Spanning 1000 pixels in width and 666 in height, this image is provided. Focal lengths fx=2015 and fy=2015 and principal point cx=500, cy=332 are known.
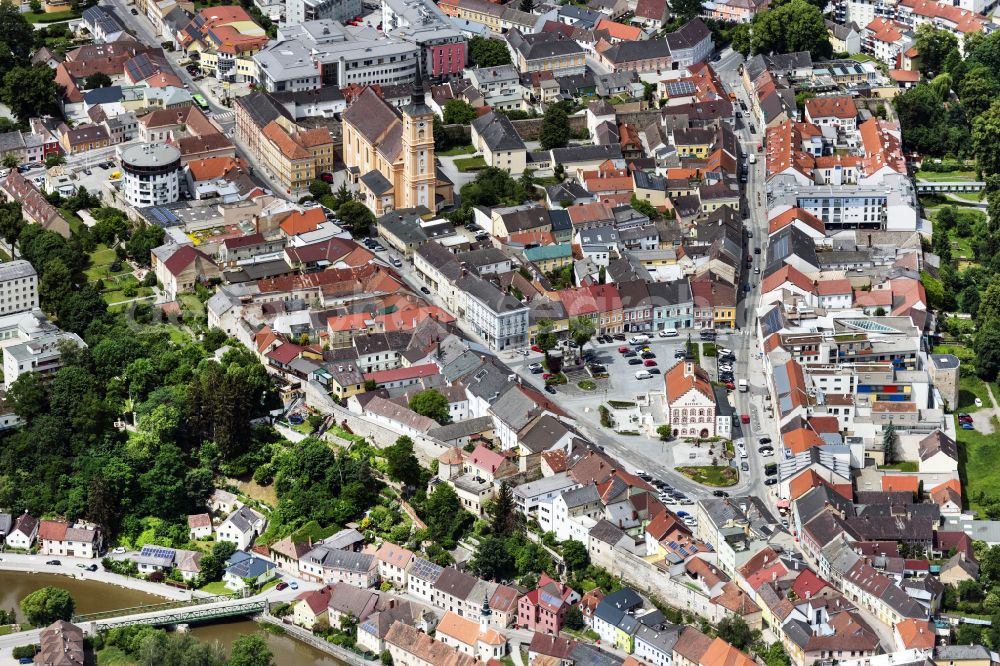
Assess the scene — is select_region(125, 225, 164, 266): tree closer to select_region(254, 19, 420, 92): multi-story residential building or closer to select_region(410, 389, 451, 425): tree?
select_region(254, 19, 420, 92): multi-story residential building

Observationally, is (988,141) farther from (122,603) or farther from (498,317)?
(122,603)

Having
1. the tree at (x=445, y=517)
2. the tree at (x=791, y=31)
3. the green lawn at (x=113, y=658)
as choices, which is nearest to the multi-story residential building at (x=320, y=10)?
the tree at (x=791, y=31)

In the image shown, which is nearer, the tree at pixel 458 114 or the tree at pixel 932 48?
the tree at pixel 458 114

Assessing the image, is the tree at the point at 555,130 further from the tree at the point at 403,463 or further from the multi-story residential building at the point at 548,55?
the tree at the point at 403,463

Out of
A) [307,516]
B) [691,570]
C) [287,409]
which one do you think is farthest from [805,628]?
[287,409]

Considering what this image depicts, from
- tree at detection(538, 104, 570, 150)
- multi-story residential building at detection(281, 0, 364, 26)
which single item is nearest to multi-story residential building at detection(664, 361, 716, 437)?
tree at detection(538, 104, 570, 150)

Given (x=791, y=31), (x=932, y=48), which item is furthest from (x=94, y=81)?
(x=932, y=48)
